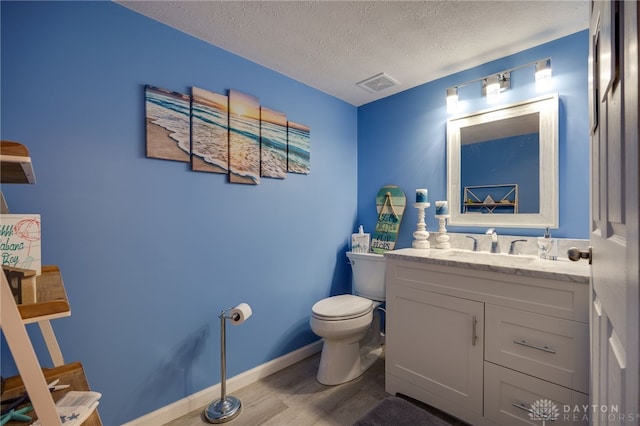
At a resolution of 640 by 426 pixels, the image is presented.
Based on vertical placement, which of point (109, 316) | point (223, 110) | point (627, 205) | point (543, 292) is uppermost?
point (223, 110)

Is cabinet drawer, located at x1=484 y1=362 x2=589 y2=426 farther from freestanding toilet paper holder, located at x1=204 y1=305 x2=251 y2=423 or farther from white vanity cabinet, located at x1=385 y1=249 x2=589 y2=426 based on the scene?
freestanding toilet paper holder, located at x1=204 y1=305 x2=251 y2=423

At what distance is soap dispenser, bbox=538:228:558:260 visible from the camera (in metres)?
1.55

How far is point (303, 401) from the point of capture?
1694mm

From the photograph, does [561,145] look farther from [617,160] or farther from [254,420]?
[254,420]

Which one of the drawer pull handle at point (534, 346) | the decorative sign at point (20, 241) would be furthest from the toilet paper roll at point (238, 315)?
the drawer pull handle at point (534, 346)

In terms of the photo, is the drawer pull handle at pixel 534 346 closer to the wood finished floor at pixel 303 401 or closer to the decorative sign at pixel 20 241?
the wood finished floor at pixel 303 401

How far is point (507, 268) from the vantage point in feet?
4.29

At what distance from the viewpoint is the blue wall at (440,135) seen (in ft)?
5.16

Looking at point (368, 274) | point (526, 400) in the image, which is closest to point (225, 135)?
point (368, 274)

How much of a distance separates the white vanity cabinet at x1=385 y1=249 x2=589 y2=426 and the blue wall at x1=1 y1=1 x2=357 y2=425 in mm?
902

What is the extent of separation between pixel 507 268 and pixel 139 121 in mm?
1994

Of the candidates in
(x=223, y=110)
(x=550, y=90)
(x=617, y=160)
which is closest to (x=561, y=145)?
(x=550, y=90)

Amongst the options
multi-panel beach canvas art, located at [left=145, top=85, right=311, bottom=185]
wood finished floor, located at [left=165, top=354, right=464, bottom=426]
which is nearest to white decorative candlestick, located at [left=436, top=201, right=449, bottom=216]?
multi-panel beach canvas art, located at [left=145, top=85, right=311, bottom=185]

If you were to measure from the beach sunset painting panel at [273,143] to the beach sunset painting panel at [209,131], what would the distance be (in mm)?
267
